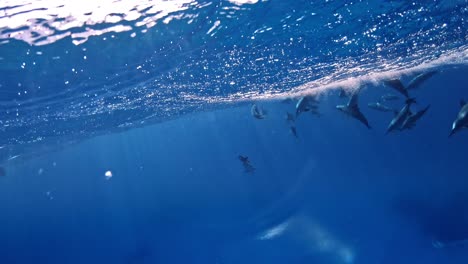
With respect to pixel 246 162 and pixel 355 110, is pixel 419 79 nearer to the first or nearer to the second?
pixel 355 110

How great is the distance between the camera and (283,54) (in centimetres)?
1416

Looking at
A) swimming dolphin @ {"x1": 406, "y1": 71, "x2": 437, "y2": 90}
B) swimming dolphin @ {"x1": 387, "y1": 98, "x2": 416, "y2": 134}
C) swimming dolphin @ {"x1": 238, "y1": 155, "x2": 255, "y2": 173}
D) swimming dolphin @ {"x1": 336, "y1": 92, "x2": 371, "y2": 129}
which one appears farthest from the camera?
swimming dolphin @ {"x1": 238, "y1": 155, "x2": 255, "y2": 173}

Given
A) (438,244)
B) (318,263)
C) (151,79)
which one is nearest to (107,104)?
(151,79)

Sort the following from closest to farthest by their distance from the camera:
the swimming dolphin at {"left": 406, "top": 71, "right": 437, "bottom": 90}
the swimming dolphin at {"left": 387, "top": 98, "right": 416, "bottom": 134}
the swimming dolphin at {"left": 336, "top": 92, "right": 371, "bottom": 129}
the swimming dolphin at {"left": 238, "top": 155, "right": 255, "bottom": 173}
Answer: the swimming dolphin at {"left": 336, "top": 92, "right": 371, "bottom": 129}
the swimming dolphin at {"left": 387, "top": 98, "right": 416, "bottom": 134}
the swimming dolphin at {"left": 406, "top": 71, "right": 437, "bottom": 90}
the swimming dolphin at {"left": 238, "top": 155, "right": 255, "bottom": 173}

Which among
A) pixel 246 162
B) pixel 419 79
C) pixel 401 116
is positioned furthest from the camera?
pixel 246 162

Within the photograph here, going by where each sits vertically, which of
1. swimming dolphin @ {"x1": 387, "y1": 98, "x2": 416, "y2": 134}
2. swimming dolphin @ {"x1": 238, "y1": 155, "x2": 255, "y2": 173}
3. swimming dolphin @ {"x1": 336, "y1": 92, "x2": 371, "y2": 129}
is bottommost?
swimming dolphin @ {"x1": 238, "y1": 155, "x2": 255, "y2": 173}

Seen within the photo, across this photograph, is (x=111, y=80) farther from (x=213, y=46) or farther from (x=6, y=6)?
(x=6, y=6)

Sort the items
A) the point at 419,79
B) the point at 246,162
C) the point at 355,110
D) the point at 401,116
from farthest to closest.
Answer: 1. the point at 246,162
2. the point at 419,79
3. the point at 401,116
4. the point at 355,110

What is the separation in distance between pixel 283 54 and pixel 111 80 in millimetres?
7635

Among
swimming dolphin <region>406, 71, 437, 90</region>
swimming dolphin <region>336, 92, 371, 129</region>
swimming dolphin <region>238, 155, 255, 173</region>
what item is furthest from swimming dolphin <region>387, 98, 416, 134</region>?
swimming dolphin <region>238, 155, 255, 173</region>

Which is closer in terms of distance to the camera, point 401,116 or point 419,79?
point 401,116

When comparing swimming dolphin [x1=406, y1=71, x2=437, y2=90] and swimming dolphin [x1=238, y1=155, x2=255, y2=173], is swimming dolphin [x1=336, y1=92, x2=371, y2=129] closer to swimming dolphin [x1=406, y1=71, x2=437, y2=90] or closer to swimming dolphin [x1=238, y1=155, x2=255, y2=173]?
swimming dolphin [x1=406, y1=71, x2=437, y2=90]

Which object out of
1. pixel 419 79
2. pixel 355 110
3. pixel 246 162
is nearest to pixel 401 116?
pixel 355 110

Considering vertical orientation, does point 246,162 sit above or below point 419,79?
below
